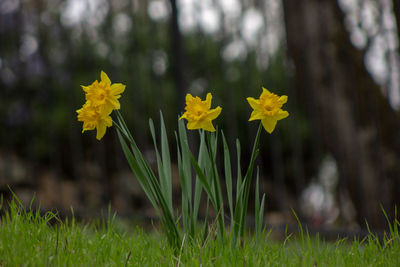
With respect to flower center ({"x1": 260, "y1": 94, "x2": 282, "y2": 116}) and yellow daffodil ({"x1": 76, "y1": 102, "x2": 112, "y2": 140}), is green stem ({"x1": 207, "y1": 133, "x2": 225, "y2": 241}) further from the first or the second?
yellow daffodil ({"x1": 76, "y1": 102, "x2": 112, "y2": 140})

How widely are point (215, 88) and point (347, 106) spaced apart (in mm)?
1383

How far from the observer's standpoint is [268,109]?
4.96 ft

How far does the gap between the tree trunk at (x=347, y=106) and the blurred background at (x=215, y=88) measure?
0.04 feet

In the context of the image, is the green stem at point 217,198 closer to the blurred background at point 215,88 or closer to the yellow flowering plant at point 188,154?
the yellow flowering plant at point 188,154

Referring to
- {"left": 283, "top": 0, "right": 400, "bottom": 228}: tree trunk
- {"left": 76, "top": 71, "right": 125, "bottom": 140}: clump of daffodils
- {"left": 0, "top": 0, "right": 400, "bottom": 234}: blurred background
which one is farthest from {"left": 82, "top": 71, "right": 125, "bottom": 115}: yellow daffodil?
{"left": 283, "top": 0, "right": 400, "bottom": 228}: tree trunk

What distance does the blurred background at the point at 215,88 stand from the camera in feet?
11.8

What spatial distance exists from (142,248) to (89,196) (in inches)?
148

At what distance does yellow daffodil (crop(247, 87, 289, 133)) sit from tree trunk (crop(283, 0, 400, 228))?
238cm

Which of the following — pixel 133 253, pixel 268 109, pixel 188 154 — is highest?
pixel 268 109

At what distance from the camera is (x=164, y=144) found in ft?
5.45

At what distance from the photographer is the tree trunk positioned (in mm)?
3912

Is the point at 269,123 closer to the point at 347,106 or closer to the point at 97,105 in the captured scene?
the point at 97,105

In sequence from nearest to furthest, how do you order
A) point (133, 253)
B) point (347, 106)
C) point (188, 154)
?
point (133, 253), point (188, 154), point (347, 106)

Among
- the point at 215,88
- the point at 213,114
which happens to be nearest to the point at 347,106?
the point at 215,88
